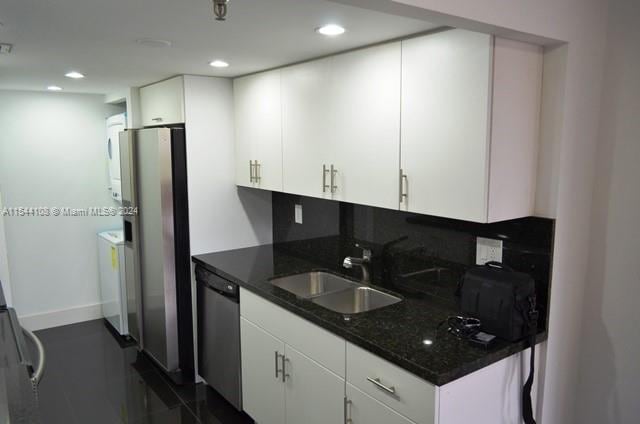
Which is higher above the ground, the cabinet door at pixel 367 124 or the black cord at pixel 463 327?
the cabinet door at pixel 367 124

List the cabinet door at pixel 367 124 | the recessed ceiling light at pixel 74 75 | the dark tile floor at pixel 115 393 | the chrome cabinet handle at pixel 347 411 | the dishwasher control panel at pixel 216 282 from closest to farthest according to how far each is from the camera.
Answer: the chrome cabinet handle at pixel 347 411
the cabinet door at pixel 367 124
the dishwasher control panel at pixel 216 282
the dark tile floor at pixel 115 393
the recessed ceiling light at pixel 74 75

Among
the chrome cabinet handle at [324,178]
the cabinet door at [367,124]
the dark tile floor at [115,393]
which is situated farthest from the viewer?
the dark tile floor at [115,393]

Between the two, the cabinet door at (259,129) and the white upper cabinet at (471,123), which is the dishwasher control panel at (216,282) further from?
the white upper cabinet at (471,123)

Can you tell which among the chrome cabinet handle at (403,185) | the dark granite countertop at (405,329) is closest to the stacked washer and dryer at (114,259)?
the dark granite countertop at (405,329)

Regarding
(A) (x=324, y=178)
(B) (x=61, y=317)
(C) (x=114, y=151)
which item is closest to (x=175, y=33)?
(A) (x=324, y=178)

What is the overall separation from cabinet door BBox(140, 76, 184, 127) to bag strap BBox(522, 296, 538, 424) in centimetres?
241

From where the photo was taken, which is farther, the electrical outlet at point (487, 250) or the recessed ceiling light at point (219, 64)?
the recessed ceiling light at point (219, 64)

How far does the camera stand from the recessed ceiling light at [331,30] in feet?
6.29

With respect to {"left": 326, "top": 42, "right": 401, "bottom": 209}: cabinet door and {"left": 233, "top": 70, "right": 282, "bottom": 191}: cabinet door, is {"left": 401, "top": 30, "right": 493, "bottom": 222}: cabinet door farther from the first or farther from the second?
{"left": 233, "top": 70, "right": 282, "bottom": 191}: cabinet door

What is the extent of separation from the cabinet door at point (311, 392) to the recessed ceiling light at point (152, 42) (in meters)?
1.57

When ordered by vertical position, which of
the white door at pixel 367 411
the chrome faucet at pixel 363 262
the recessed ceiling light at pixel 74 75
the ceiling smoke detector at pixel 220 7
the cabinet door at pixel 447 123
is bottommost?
the white door at pixel 367 411

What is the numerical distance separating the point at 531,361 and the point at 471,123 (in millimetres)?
945

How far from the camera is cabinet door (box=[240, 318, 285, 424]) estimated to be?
8.21 feet

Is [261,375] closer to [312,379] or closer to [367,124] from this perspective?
[312,379]
